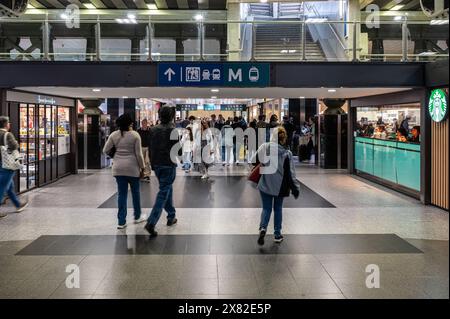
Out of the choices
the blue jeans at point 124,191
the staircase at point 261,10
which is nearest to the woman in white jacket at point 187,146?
the blue jeans at point 124,191

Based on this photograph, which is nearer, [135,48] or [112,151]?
[112,151]

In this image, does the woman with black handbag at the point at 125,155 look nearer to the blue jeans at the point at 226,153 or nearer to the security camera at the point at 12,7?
the security camera at the point at 12,7

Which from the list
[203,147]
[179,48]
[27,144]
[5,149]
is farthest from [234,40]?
[27,144]

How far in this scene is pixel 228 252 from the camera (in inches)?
249

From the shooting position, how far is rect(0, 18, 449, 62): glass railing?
10.2m

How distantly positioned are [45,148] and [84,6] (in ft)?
37.9

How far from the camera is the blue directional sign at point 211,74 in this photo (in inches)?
392

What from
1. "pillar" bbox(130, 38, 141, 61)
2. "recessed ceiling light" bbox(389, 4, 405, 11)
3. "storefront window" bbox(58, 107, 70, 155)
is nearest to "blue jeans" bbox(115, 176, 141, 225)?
"pillar" bbox(130, 38, 141, 61)

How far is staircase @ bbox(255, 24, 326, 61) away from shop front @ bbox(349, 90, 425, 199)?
250 centimetres

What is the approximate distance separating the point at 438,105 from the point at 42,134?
31.3ft

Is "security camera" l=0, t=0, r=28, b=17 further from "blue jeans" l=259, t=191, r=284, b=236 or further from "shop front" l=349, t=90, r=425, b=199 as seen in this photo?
"shop front" l=349, t=90, r=425, b=199

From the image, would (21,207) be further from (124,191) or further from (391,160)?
(391,160)

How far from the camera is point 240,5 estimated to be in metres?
19.0

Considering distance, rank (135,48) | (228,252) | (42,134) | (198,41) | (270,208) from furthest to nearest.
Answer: (42,134) → (198,41) → (135,48) → (270,208) → (228,252)
